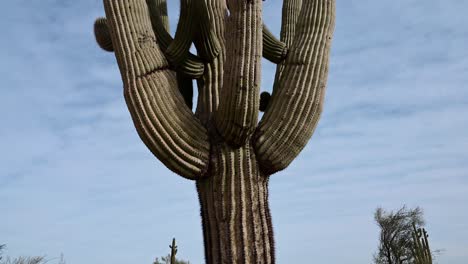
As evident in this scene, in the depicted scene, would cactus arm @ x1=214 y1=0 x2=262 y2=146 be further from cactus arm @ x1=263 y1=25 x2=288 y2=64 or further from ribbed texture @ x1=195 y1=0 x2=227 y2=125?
cactus arm @ x1=263 y1=25 x2=288 y2=64

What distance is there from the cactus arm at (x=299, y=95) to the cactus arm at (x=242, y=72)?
22 centimetres

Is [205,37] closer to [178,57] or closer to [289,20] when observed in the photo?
[178,57]

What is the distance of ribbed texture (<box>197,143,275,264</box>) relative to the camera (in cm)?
373

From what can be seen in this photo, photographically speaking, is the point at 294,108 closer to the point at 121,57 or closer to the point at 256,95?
the point at 256,95

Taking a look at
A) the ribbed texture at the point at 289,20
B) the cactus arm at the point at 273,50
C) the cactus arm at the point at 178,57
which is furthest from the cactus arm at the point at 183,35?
the ribbed texture at the point at 289,20

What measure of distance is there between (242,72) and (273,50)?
1014 millimetres

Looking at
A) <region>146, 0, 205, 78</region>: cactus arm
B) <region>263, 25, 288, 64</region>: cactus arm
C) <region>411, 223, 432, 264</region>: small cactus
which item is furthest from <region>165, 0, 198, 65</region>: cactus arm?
<region>411, 223, 432, 264</region>: small cactus

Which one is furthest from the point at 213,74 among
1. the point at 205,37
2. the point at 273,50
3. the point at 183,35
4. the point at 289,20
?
the point at 289,20

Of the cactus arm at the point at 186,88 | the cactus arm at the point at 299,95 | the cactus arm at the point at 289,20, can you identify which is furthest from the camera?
the cactus arm at the point at 289,20

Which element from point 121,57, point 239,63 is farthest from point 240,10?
point 121,57

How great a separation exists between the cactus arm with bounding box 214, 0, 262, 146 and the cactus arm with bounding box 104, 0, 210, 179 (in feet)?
0.93

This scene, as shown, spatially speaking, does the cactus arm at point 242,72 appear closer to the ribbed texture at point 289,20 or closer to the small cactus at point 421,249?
the ribbed texture at point 289,20

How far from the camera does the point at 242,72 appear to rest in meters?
3.74

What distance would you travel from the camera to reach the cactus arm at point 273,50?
4656mm
